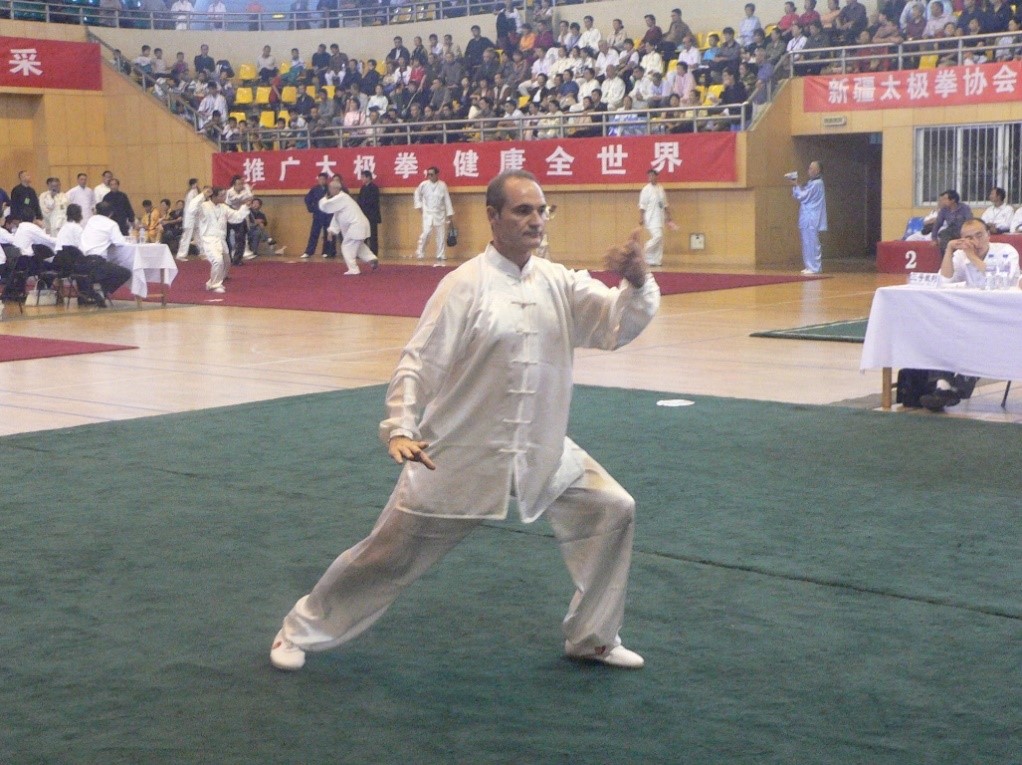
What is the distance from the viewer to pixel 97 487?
7199 mm

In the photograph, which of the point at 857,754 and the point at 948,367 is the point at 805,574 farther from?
the point at 948,367

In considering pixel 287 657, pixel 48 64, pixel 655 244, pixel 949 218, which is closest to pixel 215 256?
pixel 655 244

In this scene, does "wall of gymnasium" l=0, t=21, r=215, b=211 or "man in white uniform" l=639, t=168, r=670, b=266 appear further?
"wall of gymnasium" l=0, t=21, r=215, b=211

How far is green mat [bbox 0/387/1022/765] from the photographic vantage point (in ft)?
12.7

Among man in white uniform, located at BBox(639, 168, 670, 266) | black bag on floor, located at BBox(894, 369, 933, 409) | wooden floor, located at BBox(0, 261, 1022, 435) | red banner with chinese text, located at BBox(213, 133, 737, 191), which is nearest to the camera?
black bag on floor, located at BBox(894, 369, 933, 409)

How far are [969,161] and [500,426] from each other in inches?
752

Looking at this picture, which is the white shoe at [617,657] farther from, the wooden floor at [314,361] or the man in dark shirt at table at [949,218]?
the man in dark shirt at table at [949,218]

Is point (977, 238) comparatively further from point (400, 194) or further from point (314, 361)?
point (400, 194)

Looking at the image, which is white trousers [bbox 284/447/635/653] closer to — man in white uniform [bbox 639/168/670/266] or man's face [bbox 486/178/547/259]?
man's face [bbox 486/178/547/259]

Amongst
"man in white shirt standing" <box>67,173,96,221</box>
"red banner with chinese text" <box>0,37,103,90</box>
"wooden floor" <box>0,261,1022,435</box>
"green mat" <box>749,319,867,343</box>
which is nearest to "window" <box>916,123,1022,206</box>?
"wooden floor" <box>0,261,1022,435</box>

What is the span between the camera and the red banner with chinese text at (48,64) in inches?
1175

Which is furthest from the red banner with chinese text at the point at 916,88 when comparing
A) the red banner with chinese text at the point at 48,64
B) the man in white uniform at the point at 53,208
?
the red banner with chinese text at the point at 48,64

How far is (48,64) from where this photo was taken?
30641mm

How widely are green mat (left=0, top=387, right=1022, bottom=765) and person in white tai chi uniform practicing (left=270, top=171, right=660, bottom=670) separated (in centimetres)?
29
